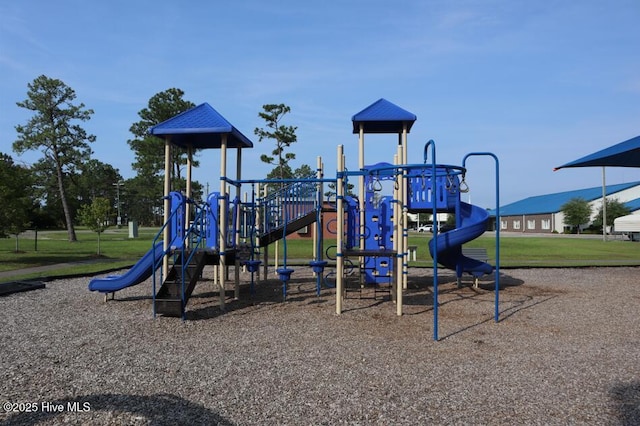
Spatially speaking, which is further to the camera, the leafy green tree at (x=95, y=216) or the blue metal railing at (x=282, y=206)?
the leafy green tree at (x=95, y=216)

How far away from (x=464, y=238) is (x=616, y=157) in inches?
379

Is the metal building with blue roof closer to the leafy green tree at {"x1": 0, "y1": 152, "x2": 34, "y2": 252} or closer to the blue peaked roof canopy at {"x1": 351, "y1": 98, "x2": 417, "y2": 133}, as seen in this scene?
the blue peaked roof canopy at {"x1": 351, "y1": 98, "x2": 417, "y2": 133}

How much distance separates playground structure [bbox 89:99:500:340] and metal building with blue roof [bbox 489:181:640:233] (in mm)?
52538

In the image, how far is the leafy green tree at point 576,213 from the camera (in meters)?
56.6

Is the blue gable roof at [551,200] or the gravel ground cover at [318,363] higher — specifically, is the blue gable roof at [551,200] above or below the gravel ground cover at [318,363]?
above

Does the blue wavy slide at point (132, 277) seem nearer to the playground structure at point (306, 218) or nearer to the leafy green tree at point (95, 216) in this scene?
the playground structure at point (306, 218)

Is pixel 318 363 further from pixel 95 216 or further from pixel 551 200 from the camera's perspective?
pixel 551 200

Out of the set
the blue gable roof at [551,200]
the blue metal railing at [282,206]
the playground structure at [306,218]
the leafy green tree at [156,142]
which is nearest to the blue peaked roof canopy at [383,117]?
the playground structure at [306,218]

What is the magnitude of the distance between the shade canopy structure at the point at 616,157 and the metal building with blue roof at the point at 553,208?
44627 mm

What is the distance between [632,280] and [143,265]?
45.2ft

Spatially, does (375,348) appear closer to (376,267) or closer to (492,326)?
(492,326)

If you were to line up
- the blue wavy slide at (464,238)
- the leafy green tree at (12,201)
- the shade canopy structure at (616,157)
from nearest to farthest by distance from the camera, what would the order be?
the blue wavy slide at (464,238) → the shade canopy structure at (616,157) → the leafy green tree at (12,201)

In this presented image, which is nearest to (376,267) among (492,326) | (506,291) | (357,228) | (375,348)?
(357,228)

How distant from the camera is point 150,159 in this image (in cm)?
4047
